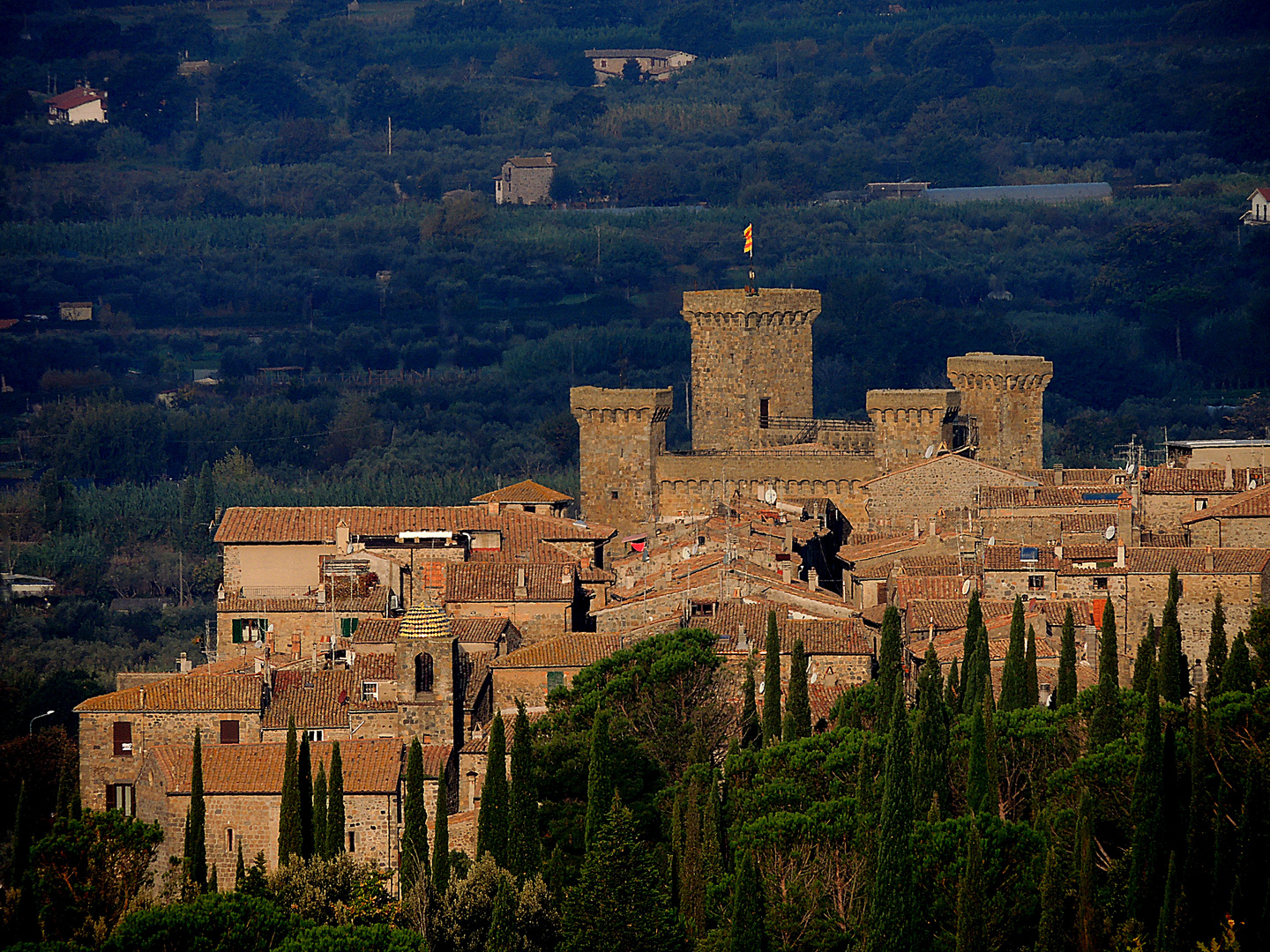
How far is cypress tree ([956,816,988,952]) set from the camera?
31641 mm

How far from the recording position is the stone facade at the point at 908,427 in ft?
194

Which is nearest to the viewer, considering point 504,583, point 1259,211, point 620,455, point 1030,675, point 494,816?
point 494,816

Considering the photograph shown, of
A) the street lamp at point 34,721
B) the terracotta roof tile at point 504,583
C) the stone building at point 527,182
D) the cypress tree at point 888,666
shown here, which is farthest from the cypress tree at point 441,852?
the stone building at point 527,182

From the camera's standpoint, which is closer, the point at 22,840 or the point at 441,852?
the point at 441,852

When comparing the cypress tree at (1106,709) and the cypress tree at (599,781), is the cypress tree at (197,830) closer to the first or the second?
the cypress tree at (599,781)

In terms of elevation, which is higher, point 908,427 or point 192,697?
point 908,427

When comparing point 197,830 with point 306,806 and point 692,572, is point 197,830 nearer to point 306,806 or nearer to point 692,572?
point 306,806

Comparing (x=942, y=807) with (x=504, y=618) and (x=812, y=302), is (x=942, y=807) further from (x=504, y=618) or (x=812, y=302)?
(x=812, y=302)

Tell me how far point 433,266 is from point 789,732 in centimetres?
11767

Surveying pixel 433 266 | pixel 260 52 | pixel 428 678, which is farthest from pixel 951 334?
pixel 260 52

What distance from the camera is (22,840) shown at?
37.9 meters

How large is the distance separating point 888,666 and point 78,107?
152140 millimetres

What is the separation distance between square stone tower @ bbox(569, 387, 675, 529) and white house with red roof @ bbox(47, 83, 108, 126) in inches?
5038

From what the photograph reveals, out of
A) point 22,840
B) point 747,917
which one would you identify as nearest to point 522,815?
point 747,917
